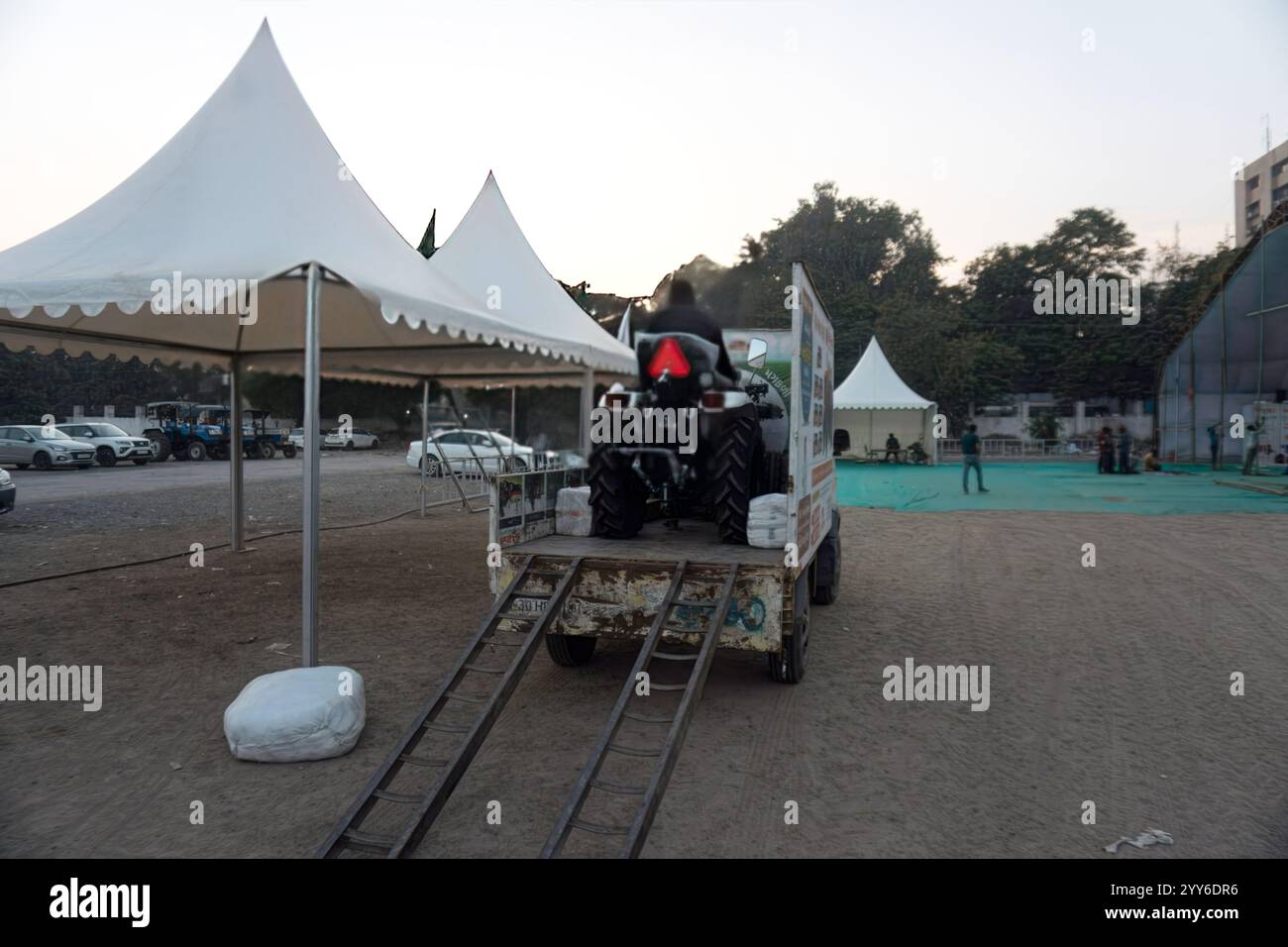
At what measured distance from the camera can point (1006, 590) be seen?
848cm

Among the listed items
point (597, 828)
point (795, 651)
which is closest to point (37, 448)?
point (795, 651)

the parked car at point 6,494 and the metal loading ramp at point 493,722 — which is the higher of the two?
the parked car at point 6,494

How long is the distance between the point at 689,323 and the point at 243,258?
111 inches

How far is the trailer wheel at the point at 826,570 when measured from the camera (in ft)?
24.7

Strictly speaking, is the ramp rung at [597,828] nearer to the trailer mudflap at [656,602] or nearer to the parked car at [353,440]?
the trailer mudflap at [656,602]

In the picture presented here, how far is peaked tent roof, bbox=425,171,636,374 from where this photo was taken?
9.66 m

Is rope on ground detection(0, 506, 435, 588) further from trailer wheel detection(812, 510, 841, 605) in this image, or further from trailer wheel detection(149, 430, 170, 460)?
trailer wheel detection(149, 430, 170, 460)

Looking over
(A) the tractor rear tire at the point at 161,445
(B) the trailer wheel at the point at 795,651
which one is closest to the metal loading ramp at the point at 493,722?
(B) the trailer wheel at the point at 795,651

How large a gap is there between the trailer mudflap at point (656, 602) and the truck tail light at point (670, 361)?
141 cm

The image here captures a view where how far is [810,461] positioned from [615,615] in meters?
1.57

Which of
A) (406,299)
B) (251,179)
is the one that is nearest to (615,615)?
(406,299)

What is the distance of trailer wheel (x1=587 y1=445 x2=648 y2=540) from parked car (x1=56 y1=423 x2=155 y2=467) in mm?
24280

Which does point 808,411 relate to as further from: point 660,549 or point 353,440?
point 353,440

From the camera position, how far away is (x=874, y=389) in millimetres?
28531
